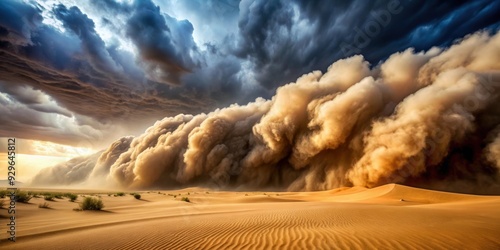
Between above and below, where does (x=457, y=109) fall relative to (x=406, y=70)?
below

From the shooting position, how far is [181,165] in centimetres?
4881

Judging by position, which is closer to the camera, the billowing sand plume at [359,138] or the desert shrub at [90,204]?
the desert shrub at [90,204]

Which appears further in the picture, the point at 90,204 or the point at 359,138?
the point at 359,138

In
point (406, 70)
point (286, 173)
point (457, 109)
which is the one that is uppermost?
point (406, 70)

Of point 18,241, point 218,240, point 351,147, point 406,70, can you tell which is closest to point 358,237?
point 218,240

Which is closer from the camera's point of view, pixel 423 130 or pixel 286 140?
pixel 423 130

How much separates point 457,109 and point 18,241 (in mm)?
30653

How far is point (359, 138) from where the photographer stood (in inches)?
1212

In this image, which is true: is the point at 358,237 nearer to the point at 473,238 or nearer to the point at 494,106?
the point at 473,238

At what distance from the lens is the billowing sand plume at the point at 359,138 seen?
23.3m

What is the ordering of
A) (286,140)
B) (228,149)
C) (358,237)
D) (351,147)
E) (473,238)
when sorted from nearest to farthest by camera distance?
1. (473,238)
2. (358,237)
3. (351,147)
4. (286,140)
5. (228,149)

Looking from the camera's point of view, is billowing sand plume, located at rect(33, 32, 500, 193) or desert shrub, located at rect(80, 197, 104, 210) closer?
desert shrub, located at rect(80, 197, 104, 210)

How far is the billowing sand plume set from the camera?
23.3 m

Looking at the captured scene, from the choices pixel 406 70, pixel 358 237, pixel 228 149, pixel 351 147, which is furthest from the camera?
pixel 228 149
